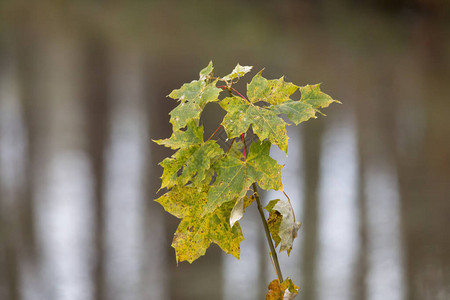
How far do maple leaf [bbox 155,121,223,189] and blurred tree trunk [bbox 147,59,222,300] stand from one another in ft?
6.24

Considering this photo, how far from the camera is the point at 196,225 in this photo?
0.55 meters

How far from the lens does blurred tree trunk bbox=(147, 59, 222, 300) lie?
7.84ft

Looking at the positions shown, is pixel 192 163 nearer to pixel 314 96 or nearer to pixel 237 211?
pixel 237 211

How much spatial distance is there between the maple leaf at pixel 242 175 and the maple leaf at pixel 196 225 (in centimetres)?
4

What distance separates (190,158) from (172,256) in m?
2.03

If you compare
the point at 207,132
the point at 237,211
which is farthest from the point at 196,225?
the point at 207,132

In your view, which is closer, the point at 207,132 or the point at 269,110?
the point at 269,110

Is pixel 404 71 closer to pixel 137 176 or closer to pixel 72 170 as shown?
pixel 137 176

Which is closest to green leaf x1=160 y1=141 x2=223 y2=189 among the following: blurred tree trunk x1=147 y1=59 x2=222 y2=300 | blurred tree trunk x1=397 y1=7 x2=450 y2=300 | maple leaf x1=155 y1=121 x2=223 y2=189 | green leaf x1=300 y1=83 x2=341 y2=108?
maple leaf x1=155 y1=121 x2=223 y2=189

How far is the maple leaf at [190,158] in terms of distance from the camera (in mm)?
518

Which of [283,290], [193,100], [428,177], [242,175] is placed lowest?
[283,290]

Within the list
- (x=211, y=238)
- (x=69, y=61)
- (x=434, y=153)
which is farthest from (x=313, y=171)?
(x=211, y=238)

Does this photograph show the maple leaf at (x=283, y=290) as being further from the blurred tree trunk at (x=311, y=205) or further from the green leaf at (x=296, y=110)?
the blurred tree trunk at (x=311, y=205)

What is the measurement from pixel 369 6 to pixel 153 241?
7.71ft
